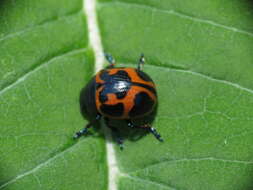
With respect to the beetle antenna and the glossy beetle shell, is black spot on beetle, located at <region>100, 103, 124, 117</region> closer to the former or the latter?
the glossy beetle shell

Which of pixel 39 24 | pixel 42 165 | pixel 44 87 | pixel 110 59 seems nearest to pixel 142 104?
pixel 110 59

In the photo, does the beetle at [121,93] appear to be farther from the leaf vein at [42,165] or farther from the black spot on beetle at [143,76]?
the leaf vein at [42,165]

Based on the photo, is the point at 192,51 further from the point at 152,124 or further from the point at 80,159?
the point at 80,159

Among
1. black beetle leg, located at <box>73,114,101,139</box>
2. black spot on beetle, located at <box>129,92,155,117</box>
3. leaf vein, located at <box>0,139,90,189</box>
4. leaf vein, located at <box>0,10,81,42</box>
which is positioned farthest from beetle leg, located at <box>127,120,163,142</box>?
leaf vein, located at <box>0,10,81,42</box>

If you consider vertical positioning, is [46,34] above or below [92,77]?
above

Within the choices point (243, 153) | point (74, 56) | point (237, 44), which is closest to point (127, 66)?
point (74, 56)

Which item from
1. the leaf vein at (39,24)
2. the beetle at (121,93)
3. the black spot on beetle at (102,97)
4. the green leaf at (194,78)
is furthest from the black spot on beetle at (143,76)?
the leaf vein at (39,24)
